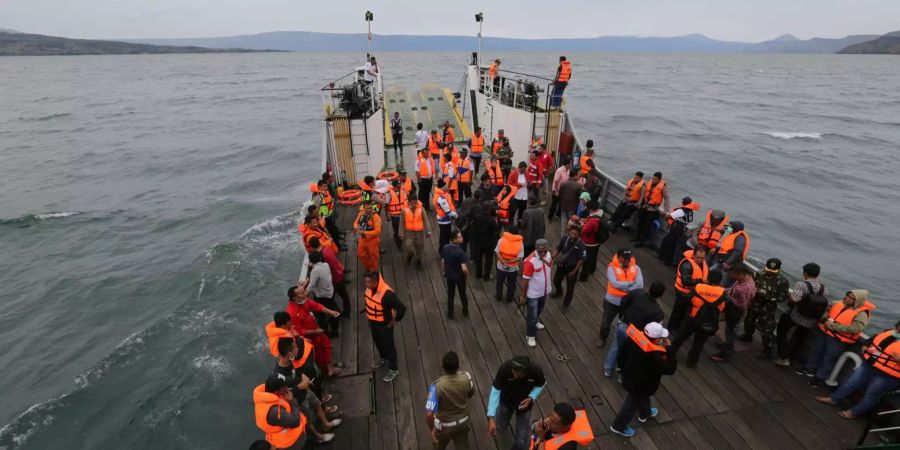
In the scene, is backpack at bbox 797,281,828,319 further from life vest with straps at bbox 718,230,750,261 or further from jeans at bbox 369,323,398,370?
jeans at bbox 369,323,398,370

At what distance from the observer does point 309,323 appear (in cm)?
562

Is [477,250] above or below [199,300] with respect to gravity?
above

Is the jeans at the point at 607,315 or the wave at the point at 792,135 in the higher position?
the jeans at the point at 607,315

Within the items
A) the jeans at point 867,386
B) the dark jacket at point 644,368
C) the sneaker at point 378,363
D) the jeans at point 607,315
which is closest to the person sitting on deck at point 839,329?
the jeans at point 867,386

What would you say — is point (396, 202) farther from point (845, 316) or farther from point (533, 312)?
point (845, 316)

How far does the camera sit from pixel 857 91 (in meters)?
81.8

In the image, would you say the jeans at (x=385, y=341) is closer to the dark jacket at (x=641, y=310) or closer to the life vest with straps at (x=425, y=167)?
the dark jacket at (x=641, y=310)

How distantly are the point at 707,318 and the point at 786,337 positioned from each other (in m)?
1.54

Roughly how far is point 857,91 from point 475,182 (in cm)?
10410

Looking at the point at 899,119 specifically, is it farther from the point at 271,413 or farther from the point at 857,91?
the point at 271,413

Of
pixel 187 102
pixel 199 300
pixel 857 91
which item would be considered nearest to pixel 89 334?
pixel 199 300

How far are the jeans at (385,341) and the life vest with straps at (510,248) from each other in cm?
212

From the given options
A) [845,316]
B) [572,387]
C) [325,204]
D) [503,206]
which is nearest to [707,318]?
[845,316]

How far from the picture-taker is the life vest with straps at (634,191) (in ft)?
31.0
